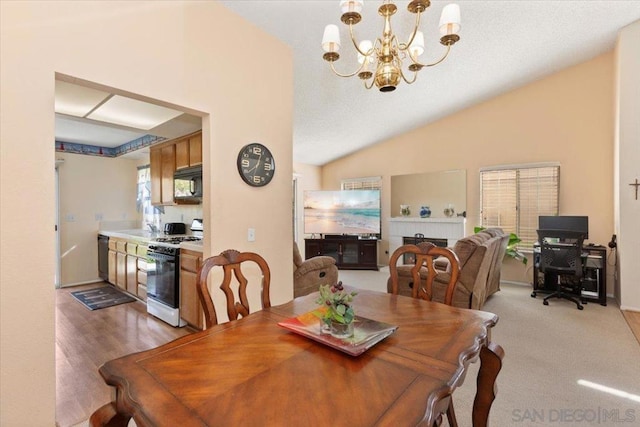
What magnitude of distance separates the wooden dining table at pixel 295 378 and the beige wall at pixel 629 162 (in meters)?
3.84

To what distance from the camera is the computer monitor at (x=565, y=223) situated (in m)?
4.37

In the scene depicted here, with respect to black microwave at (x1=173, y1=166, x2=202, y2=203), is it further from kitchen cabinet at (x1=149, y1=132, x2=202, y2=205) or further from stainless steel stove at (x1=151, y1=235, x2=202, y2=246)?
stainless steel stove at (x1=151, y1=235, x2=202, y2=246)

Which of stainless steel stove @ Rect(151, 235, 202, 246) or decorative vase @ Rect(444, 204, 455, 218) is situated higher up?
decorative vase @ Rect(444, 204, 455, 218)

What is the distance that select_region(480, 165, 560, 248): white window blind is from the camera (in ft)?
16.2

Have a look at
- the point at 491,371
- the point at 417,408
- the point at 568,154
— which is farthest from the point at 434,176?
the point at 417,408

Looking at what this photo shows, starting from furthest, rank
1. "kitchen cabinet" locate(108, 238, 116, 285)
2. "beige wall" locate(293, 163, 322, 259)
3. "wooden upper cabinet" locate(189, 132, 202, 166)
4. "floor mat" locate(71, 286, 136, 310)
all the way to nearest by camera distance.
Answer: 1. "beige wall" locate(293, 163, 322, 259)
2. "kitchen cabinet" locate(108, 238, 116, 285)
3. "floor mat" locate(71, 286, 136, 310)
4. "wooden upper cabinet" locate(189, 132, 202, 166)

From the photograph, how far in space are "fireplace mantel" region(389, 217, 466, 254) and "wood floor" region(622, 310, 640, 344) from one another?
7.98ft

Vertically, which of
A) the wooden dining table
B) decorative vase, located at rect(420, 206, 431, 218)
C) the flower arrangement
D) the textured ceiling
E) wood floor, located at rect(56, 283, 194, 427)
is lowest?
wood floor, located at rect(56, 283, 194, 427)

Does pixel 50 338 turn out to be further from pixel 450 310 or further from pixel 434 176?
pixel 434 176

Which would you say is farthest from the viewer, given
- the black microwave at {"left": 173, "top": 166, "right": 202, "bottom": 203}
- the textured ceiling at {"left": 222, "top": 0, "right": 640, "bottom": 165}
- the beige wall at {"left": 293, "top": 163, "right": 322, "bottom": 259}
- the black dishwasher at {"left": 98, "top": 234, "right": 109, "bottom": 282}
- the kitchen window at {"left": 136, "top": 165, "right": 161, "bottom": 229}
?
the beige wall at {"left": 293, "top": 163, "right": 322, "bottom": 259}

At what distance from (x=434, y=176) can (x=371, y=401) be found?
580 centimetres

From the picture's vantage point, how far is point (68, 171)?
16.8 ft

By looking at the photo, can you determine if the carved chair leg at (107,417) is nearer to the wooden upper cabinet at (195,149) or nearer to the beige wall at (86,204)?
the wooden upper cabinet at (195,149)

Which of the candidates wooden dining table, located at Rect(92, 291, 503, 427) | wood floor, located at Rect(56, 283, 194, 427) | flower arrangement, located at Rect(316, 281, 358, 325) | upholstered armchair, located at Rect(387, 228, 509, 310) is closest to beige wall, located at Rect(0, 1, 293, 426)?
wood floor, located at Rect(56, 283, 194, 427)
